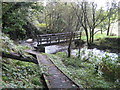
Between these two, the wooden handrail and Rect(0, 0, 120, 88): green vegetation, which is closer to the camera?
Rect(0, 0, 120, 88): green vegetation

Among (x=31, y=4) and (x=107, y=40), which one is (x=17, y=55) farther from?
(x=107, y=40)

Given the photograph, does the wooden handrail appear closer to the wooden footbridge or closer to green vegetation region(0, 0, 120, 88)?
the wooden footbridge

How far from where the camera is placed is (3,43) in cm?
454

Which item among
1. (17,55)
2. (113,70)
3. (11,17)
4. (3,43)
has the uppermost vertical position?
(11,17)

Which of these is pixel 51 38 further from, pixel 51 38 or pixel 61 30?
pixel 61 30

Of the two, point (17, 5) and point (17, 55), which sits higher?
point (17, 5)

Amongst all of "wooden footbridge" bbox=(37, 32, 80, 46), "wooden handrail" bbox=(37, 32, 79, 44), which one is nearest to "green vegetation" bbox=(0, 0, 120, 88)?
"wooden footbridge" bbox=(37, 32, 80, 46)

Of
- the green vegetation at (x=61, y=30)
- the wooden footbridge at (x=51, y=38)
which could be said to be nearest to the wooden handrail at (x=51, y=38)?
the wooden footbridge at (x=51, y=38)

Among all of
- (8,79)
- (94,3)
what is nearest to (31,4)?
(8,79)

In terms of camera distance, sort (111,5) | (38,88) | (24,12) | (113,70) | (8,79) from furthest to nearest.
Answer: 1. (111,5)
2. (113,70)
3. (24,12)
4. (38,88)
5. (8,79)

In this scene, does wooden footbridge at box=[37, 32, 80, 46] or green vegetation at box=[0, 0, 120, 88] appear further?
wooden footbridge at box=[37, 32, 80, 46]

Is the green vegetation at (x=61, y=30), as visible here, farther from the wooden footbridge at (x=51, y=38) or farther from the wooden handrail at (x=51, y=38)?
the wooden handrail at (x=51, y=38)

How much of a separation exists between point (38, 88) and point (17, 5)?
4.41 m

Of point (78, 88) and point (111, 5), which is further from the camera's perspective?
point (111, 5)
